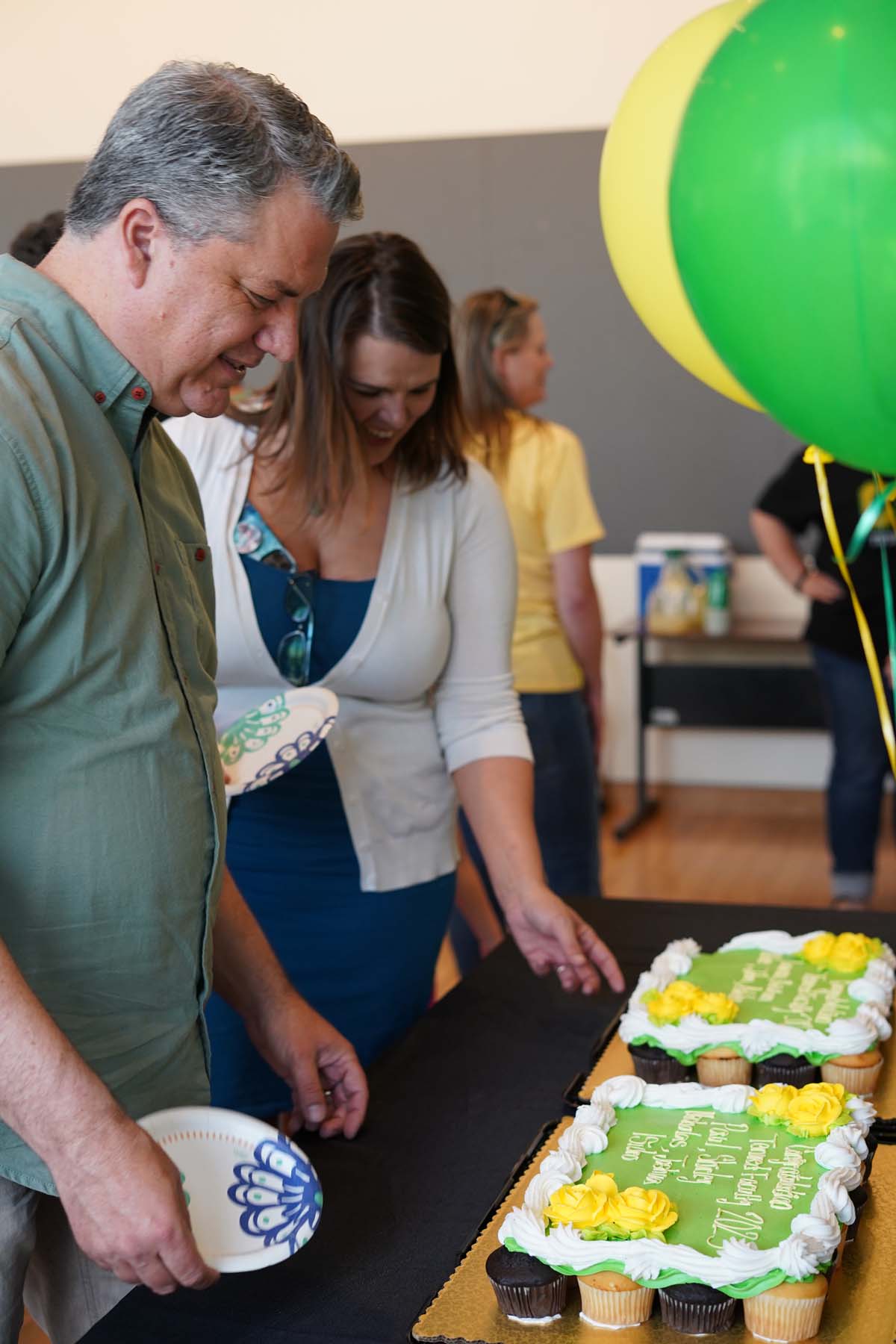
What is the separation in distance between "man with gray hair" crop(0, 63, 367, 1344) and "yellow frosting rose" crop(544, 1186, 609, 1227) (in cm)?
26

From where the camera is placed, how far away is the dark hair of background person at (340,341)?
1631 mm

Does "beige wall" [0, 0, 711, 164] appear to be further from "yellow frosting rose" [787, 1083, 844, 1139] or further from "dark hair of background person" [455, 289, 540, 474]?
"yellow frosting rose" [787, 1083, 844, 1139]

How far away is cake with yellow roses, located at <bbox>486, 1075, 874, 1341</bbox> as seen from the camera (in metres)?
0.94

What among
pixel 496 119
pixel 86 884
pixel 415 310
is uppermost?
pixel 496 119

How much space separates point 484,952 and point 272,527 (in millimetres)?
1620

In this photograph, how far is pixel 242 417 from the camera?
5.74 ft

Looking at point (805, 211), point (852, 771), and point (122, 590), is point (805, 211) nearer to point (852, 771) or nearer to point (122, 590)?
point (122, 590)

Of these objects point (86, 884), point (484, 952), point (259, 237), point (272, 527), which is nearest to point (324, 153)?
point (259, 237)

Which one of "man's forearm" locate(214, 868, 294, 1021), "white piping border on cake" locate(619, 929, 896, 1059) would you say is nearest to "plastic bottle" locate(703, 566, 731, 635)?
"white piping border on cake" locate(619, 929, 896, 1059)

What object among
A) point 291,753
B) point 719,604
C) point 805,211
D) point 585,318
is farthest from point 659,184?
point 585,318

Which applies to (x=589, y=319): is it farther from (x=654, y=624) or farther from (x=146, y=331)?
(x=146, y=331)

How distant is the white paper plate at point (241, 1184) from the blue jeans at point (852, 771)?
2954mm

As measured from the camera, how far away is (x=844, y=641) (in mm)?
3688

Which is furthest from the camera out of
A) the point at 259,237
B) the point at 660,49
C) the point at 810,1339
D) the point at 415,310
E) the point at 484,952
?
the point at 484,952
